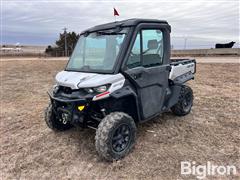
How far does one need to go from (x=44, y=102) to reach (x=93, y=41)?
3.38 metres

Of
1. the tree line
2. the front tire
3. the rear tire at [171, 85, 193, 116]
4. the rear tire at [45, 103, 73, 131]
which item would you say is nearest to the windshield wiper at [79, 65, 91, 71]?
the front tire

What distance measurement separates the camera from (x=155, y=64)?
12.8 ft

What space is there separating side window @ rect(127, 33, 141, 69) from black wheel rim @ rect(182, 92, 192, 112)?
1.89 metres

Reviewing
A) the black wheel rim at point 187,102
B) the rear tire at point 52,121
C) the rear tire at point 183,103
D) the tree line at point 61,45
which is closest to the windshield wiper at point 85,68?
the rear tire at point 52,121

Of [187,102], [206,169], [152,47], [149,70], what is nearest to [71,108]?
[149,70]

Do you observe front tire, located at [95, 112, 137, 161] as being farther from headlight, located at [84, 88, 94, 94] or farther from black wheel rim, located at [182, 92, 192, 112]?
black wheel rim, located at [182, 92, 192, 112]

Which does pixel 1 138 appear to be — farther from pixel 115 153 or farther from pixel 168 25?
pixel 168 25

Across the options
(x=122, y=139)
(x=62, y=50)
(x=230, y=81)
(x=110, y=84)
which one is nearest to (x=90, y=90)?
(x=110, y=84)

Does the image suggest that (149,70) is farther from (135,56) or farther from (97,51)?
(97,51)

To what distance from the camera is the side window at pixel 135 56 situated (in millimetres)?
3441

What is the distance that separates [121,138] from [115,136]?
13cm

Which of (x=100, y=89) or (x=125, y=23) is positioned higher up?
(x=125, y=23)

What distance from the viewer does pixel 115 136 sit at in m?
3.31

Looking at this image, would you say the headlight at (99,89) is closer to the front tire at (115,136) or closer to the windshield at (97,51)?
the windshield at (97,51)
